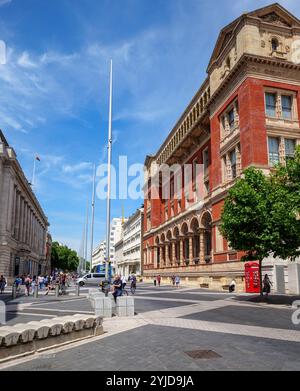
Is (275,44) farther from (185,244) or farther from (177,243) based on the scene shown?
(177,243)

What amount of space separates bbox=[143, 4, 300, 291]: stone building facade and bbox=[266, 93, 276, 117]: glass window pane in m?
0.09

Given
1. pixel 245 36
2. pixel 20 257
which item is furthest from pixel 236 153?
pixel 20 257

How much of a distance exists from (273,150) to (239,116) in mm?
4515

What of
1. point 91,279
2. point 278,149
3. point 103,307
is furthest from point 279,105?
point 91,279

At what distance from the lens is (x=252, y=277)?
2894 cm

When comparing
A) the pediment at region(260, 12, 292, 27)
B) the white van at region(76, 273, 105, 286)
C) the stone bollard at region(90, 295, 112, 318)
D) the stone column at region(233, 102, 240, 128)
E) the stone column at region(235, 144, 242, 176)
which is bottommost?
the white van at region(76, 273, 105, 286)

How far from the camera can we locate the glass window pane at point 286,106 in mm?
34812

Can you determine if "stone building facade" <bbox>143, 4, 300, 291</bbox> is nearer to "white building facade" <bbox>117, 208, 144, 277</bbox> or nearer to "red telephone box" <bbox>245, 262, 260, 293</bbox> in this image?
"red telephone box" <bbox>245, 262, 260, 293</bbox>

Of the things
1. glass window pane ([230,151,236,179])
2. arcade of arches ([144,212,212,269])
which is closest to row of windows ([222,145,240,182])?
glass window pane ([230,151,236,179])

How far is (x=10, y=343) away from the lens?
25.3 feet

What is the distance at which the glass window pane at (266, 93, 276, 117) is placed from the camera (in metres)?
34.2

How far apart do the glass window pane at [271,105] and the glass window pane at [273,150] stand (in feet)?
7.83
